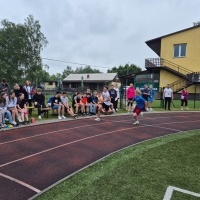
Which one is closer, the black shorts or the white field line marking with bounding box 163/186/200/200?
the white field line marking with bounding box 163/186/200/200

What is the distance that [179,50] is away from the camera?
107 ft

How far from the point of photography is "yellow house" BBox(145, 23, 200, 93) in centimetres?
3105

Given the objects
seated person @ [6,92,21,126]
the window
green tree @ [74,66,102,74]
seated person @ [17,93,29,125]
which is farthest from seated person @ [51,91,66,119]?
green tree @ [74,66,102,74]

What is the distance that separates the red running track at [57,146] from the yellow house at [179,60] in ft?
62.3

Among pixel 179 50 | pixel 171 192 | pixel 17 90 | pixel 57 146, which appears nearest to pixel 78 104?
pixel 17 90

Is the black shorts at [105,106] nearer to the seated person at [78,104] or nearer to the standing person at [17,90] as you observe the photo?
the seated person at [78,104]

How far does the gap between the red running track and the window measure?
20.9 m

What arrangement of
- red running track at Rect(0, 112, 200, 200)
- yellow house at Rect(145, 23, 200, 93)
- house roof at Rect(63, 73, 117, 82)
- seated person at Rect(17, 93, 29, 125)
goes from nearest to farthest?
1. red running track at Rect(0, 112, 200, 200)
2. seated person at Rect(17, 93, 29, 125)
3. yellow house at Rect(145, 23, 200, 93)
4. house roof at Rect(63, 73, 117, 82)

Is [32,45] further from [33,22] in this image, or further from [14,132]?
[14,132]

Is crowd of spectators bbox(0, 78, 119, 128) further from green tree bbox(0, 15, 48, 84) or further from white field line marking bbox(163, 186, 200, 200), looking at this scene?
green tree bbox(0, 15, 48, 84)

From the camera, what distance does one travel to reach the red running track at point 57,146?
5445mm

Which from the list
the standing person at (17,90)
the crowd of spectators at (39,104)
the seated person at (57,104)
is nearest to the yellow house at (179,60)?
the crowd of spectators at (39,104)

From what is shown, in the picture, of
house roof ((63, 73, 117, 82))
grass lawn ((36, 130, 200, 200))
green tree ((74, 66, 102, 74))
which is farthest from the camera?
green tree ((74, 66, 102, 74))

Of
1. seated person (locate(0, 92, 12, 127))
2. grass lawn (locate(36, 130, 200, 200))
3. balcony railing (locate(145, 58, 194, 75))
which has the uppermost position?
balcony railing (locate(145, 58, 194, 75))
